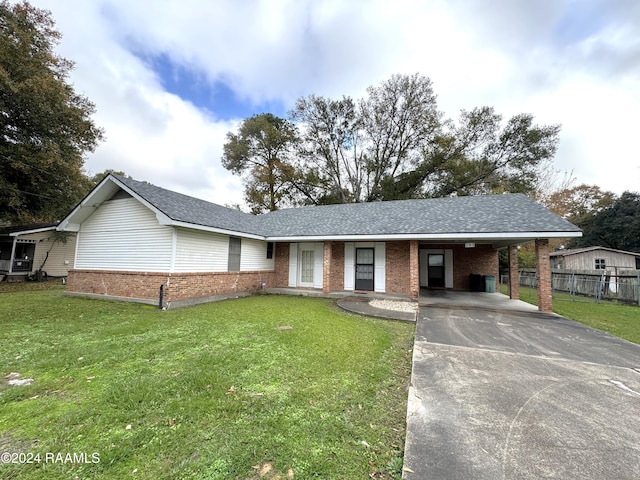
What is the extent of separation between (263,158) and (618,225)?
→ 4130cm

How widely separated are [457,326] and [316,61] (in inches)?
553

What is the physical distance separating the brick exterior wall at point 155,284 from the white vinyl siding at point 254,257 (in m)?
0.55

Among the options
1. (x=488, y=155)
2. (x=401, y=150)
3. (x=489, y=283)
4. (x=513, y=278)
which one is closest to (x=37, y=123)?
(x=513, y=278)

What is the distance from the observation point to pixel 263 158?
27.5 m

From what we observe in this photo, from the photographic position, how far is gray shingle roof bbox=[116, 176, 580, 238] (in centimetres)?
915

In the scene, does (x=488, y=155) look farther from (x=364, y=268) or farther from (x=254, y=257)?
(x=254, y=257)

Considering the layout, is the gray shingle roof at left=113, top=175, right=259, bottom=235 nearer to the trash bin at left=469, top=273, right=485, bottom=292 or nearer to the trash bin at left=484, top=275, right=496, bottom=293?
the trash bin at left=469, top=273, right=485, bottom=292

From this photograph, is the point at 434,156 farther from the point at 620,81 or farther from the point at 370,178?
the point at 620,81

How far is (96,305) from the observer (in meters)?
8.48

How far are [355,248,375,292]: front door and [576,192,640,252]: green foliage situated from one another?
119 feet

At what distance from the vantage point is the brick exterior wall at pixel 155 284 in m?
8.57

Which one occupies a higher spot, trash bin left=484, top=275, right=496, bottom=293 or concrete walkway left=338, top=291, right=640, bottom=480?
trash bin left=484, top=275, right=496, bottom=293

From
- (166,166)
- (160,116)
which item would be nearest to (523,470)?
(160,116)

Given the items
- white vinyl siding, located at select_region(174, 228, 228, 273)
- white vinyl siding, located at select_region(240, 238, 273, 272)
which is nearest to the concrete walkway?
white vinyl siding, located at select_region(174, 228, 228, 273)
